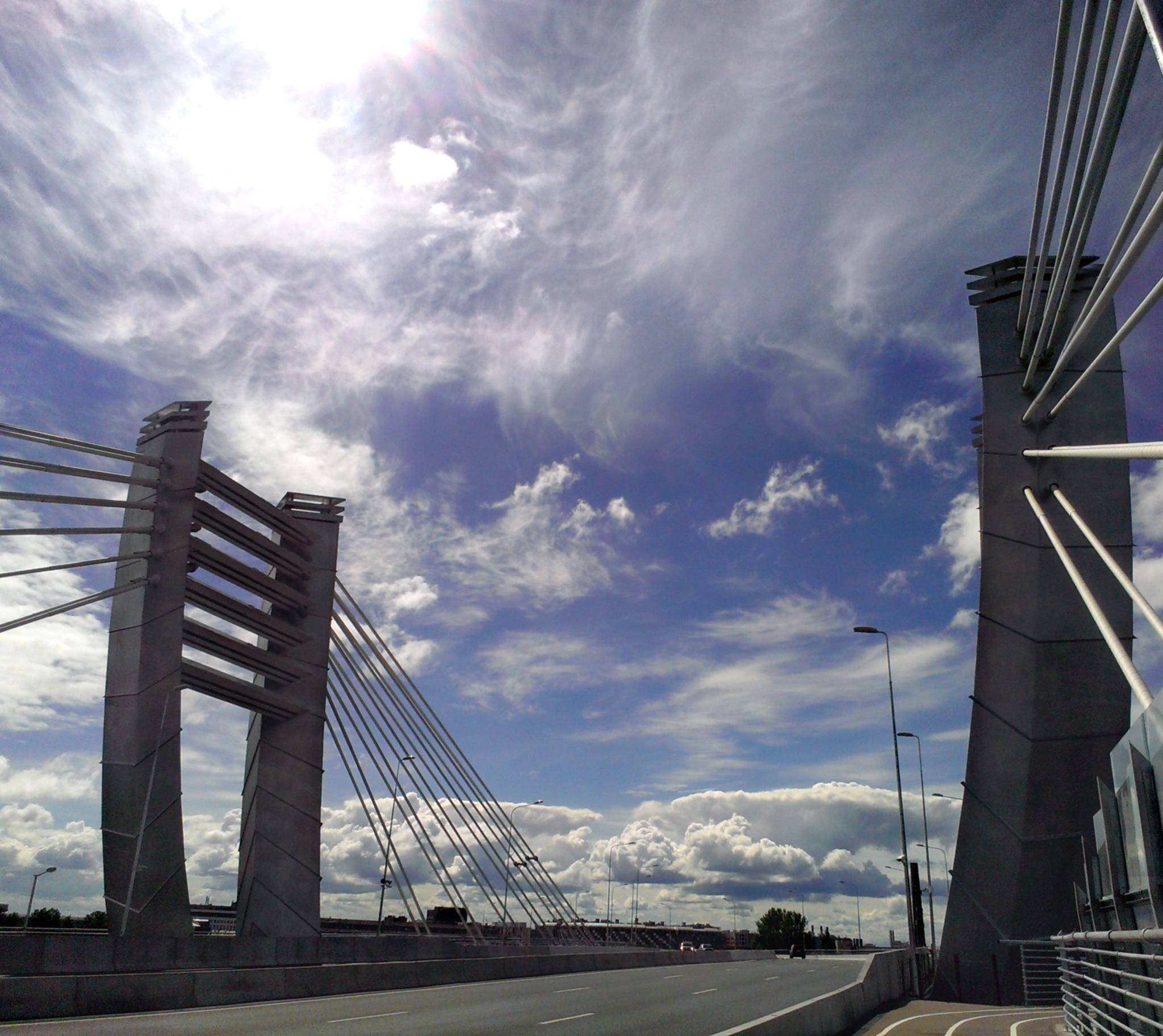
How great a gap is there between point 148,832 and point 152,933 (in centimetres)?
277

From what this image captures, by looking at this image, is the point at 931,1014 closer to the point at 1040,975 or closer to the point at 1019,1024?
the point at 1040,975

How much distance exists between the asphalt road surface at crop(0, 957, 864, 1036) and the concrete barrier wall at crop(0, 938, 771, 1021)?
0.56m

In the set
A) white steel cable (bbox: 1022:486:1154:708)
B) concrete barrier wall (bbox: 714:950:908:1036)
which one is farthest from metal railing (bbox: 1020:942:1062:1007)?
white steel cable (bbox: 1022:486:1154:708)

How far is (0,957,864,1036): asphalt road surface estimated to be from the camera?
489 inches

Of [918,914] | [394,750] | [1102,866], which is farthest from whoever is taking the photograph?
[918,914]

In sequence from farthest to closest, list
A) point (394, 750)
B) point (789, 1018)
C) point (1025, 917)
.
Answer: point (394, 750)
point (1025, 917)
point (789, 1018)

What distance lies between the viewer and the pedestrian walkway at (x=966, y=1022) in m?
16.4

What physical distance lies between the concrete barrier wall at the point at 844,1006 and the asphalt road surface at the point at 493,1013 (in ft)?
4.35

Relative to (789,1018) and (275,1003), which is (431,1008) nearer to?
(275,1003)

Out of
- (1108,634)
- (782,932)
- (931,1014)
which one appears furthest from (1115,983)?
(782,932)

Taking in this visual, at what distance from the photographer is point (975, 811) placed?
18.1m

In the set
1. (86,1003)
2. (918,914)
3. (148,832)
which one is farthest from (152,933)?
(918,914)

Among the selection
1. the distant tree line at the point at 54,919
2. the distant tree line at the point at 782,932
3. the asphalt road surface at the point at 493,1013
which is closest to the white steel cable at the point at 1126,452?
the asphalt road surface at the point at 493,1013

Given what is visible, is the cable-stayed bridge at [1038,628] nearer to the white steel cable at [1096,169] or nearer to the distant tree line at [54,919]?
the white steel cable at [1096,169]
